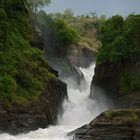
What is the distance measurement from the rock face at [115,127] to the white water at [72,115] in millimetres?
2863

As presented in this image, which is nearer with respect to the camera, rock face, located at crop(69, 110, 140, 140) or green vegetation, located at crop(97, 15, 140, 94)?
rock face, located at crop(69, 110, 140, 140)

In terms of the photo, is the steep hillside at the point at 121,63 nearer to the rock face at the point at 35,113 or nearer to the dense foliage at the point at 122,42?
the dense foliage at the point at 122,42

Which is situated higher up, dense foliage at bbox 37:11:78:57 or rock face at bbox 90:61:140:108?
dense foliage at bbox 37:11:78:57

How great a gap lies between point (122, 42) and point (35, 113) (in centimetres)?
1631

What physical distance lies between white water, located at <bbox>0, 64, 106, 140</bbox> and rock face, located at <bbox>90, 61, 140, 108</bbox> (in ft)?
5.98

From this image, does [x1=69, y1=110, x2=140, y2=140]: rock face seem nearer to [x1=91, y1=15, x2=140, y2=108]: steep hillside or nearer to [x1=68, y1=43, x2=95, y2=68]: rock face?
[x1=91, y1=15, x2=140, y2=108]: steep hillside

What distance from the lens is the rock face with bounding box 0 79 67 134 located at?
122ft

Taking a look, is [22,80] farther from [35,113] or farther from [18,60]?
[35,113]

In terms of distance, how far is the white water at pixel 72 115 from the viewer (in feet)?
112

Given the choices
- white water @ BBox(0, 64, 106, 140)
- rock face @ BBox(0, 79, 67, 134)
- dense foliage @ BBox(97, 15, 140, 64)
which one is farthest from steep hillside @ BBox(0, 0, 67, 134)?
dense foliage @ BBox(97, 15, 140, 64)

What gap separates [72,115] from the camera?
5328 cm

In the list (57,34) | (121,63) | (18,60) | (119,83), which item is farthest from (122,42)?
(57,34)

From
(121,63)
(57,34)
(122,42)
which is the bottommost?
(121,63)

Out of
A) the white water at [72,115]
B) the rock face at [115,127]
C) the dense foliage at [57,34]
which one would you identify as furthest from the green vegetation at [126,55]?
the dense foliage at [57,34]
